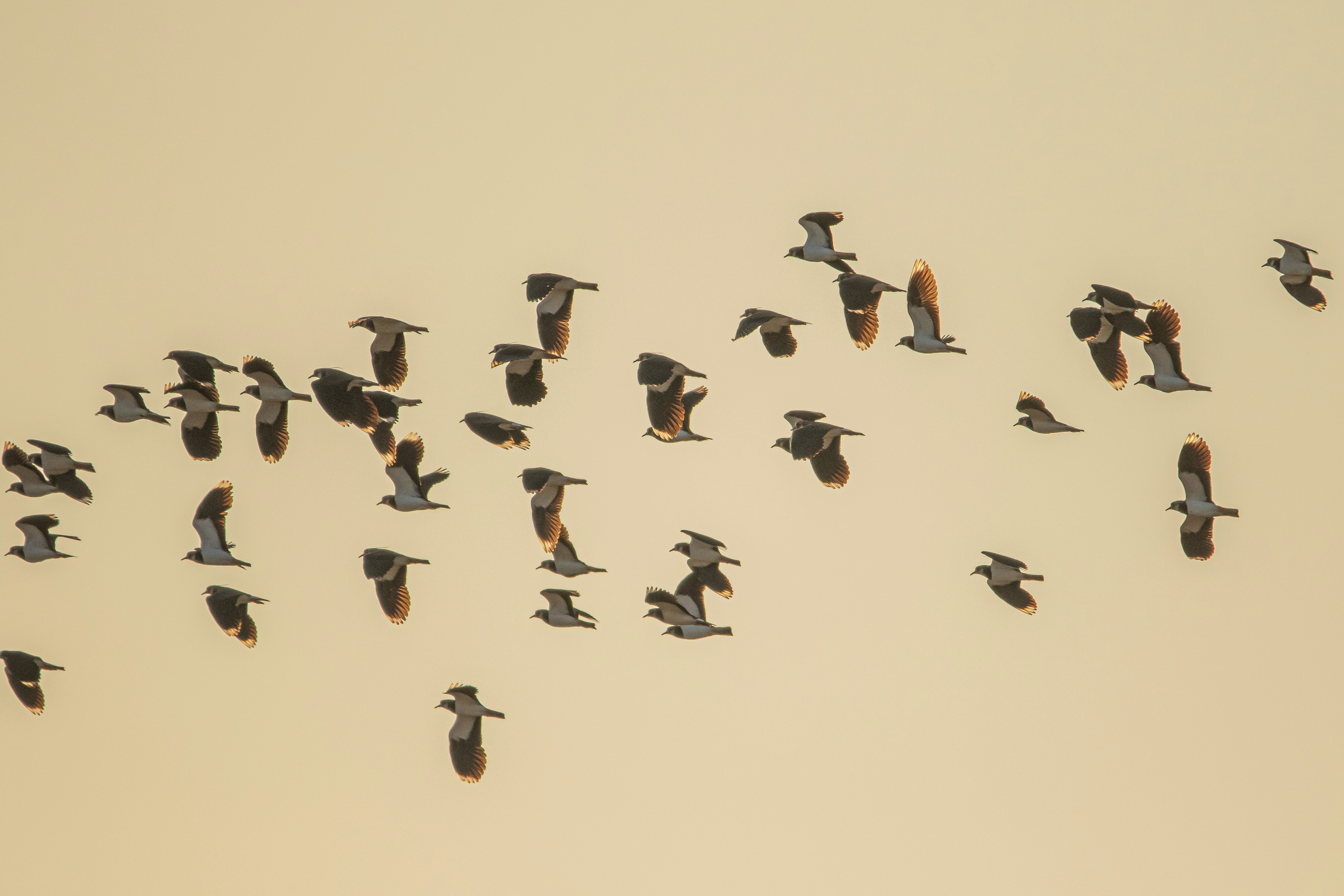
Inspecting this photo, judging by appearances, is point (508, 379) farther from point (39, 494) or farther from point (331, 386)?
point (39, 494)

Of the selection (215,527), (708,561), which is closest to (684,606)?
(708,561)

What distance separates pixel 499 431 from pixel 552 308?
10.1 feet

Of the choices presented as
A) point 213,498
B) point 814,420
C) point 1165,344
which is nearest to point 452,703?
point 213,498

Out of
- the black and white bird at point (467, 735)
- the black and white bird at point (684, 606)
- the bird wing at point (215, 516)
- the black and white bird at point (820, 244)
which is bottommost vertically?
the black and white bird at point (467, 735)

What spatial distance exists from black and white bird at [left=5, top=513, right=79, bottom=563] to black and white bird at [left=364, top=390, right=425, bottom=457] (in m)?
9.19

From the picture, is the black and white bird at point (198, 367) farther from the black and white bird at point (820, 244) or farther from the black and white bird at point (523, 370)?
the black and white bird at point (820, 244)

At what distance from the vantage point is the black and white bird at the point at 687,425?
4191cm

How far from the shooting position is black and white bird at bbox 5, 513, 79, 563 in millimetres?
47344

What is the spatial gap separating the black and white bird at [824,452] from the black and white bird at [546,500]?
4839 mm

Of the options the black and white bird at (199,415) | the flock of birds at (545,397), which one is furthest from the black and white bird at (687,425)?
the black and white bird at (199,415)

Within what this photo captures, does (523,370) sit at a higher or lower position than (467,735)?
higher

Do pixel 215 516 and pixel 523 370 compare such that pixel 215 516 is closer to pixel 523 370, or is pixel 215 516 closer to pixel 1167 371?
pixel 523 370

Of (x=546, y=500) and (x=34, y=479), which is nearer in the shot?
(x=546, y=500)

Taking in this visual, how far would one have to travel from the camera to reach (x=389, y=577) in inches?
1687
